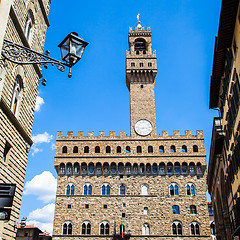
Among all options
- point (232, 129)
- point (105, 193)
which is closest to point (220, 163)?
point (232, 129)

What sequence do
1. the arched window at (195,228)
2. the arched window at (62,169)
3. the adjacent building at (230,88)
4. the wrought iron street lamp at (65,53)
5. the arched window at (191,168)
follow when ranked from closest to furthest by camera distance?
the wrought iron street lamp at (65,53)
the adjacent building at (230,88)
the arched window at (195,228)
the arched window at (191,168)
the arched window at (62,169)

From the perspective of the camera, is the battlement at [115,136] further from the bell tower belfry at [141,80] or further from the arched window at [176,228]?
the arched window at [176,228]

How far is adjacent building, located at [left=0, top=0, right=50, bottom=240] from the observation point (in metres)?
Answer: 11.3

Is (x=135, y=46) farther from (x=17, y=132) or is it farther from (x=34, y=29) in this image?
(x=17, y=132)

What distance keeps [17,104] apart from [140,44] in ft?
119

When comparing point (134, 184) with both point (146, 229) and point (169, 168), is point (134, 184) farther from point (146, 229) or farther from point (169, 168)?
point (146, 229)

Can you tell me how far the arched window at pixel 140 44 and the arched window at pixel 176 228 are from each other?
2551 centimetres

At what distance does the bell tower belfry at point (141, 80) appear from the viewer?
129 ft

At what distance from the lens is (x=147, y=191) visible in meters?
35.8

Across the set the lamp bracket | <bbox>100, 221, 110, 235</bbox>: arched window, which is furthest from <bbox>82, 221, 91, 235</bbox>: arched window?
the lamp bracket

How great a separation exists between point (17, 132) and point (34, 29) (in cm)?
572

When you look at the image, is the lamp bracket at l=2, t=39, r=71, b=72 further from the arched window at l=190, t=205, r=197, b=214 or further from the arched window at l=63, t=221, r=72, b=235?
the arched window at l=190, t=205, r=197, b=214

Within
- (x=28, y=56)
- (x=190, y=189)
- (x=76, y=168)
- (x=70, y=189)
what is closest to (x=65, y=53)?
(x=28, y=56)

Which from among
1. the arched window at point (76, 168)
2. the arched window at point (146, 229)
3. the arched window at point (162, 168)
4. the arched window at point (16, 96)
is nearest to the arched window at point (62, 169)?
the arched window at point (76, 168)
